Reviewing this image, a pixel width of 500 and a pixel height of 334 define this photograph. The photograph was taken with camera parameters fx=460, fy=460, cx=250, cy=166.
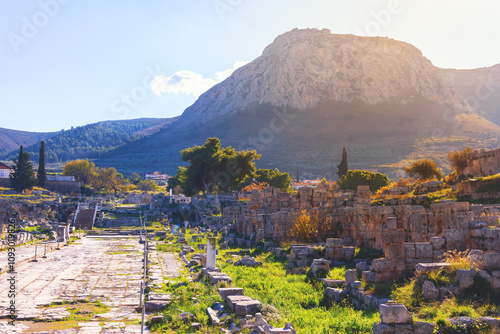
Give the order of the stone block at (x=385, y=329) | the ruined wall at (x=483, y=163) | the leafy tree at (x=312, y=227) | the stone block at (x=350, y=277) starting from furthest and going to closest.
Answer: the ruined wall at (x=483, y=163) → the leafy tree at (x=312, y=227) → the stone block at (x=350, y=277) → the stone block at (x=385, y=329)

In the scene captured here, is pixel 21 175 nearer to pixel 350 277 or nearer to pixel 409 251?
pixel 350 277

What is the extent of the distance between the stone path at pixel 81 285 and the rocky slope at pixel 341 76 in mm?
141895

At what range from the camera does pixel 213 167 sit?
186ft

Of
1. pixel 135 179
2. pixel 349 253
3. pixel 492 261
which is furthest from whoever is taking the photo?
pixel 135 179

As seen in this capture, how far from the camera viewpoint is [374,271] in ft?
33.4

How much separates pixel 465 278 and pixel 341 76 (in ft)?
515

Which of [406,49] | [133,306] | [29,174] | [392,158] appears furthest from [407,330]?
[406,49]

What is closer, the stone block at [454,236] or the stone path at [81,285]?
the stone path at [81,285]

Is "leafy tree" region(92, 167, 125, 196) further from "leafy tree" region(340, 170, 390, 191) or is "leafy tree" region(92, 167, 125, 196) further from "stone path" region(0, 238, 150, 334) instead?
"stone path" region(0, 238, 150, 334)

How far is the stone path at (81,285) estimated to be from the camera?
29.1ft

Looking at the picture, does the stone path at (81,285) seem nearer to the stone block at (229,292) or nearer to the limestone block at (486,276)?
the stone block at (229,292)

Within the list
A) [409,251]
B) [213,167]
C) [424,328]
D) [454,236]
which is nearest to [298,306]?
[409,251]

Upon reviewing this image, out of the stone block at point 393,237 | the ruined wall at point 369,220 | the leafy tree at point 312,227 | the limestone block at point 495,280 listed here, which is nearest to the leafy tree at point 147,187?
the ruined wall at point 369,220

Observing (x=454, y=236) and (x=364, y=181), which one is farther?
(x=364, y=181)
